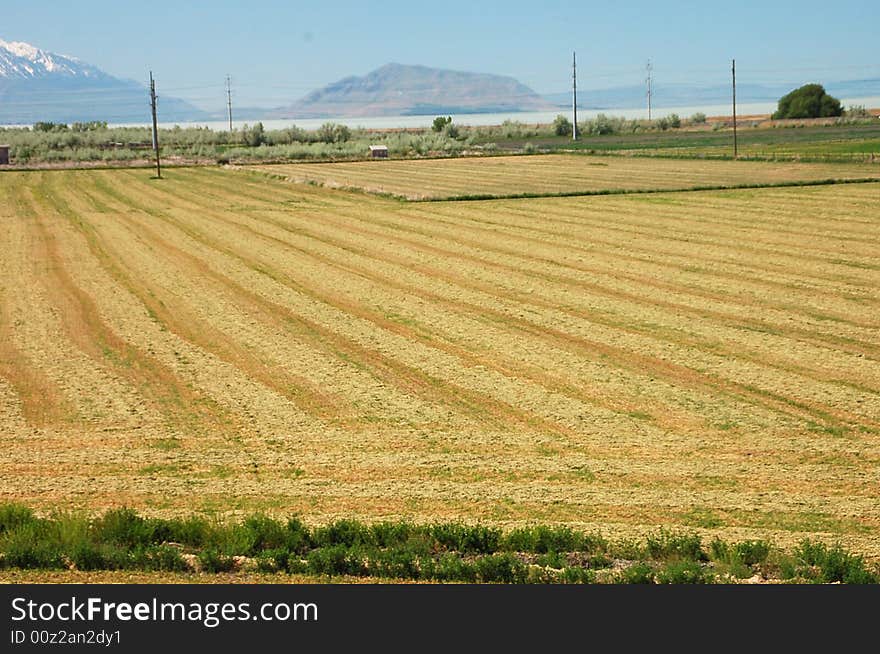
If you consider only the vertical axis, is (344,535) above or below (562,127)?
below

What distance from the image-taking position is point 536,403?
17.8 metres

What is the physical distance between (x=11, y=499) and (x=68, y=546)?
280cm

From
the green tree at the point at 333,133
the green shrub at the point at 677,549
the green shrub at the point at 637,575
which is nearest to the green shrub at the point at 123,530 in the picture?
the green shrub at the point at 637,575

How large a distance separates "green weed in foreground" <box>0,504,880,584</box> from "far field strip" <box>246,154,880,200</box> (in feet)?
140

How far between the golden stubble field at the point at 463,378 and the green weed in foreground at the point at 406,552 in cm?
95

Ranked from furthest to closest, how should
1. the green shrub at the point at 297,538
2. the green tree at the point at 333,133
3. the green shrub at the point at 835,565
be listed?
the green tree at the point at 333,133, the green shrub at the point at 297,538, the green shrub at the point at 835,565

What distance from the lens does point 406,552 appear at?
11.1m

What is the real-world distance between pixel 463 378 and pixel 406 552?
835 centimetres

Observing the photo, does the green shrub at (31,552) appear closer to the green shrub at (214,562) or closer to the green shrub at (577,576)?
the green shrub at (214,562)

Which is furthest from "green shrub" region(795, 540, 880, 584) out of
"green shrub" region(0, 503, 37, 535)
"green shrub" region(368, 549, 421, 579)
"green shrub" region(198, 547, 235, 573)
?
"green shrub" region(0, 503, 37, 535)

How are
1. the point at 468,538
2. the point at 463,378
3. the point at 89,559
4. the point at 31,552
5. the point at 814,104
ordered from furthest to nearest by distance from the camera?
1. the point at 814,104
2. the point at 463,378
3. the point at 468,538
4. the point at 31,552
5. the point at 89,559

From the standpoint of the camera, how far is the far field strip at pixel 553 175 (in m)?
57.1

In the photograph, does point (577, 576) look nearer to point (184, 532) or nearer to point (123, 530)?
point (184, 532)

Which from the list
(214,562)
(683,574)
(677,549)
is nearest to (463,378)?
(677,549)
